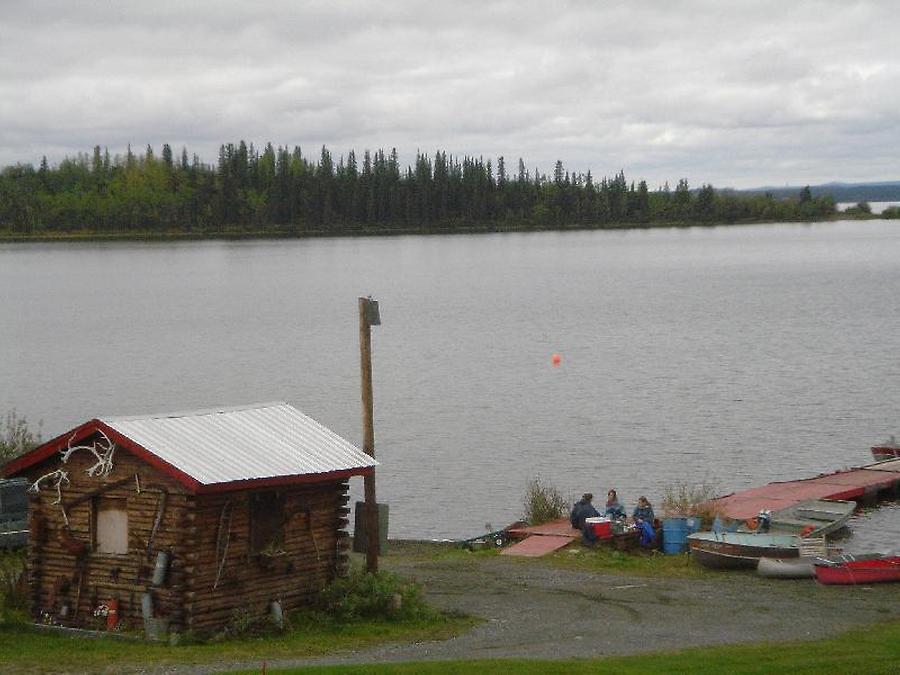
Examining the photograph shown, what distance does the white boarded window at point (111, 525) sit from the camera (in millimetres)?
21312

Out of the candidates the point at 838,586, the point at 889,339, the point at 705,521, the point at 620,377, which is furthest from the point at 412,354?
the point at 838,586

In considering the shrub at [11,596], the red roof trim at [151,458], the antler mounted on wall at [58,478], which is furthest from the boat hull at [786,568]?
the shrub at [11,596]

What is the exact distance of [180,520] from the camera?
20.5m

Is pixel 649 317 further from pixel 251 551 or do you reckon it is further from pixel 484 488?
pixel 251 551

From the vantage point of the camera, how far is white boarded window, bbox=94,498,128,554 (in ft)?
69.9

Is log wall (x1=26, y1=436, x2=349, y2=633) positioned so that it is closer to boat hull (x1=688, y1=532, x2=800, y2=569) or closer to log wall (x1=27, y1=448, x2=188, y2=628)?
log wall (x1=27, y1=448, x2=188, y2=628)

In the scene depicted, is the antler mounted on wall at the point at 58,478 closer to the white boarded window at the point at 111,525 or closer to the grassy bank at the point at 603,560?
the white boarded window at the point at 111,525

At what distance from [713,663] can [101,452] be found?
9973 mm

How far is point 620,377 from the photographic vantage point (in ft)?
236

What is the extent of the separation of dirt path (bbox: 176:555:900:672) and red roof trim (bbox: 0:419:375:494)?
10.3ft

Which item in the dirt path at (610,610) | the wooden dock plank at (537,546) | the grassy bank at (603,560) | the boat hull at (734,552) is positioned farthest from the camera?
the wooden dock plank at (537,546)

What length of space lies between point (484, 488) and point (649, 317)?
2752 inches

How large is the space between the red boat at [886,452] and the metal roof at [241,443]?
91.5ft

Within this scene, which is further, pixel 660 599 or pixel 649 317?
pixel 649 317
